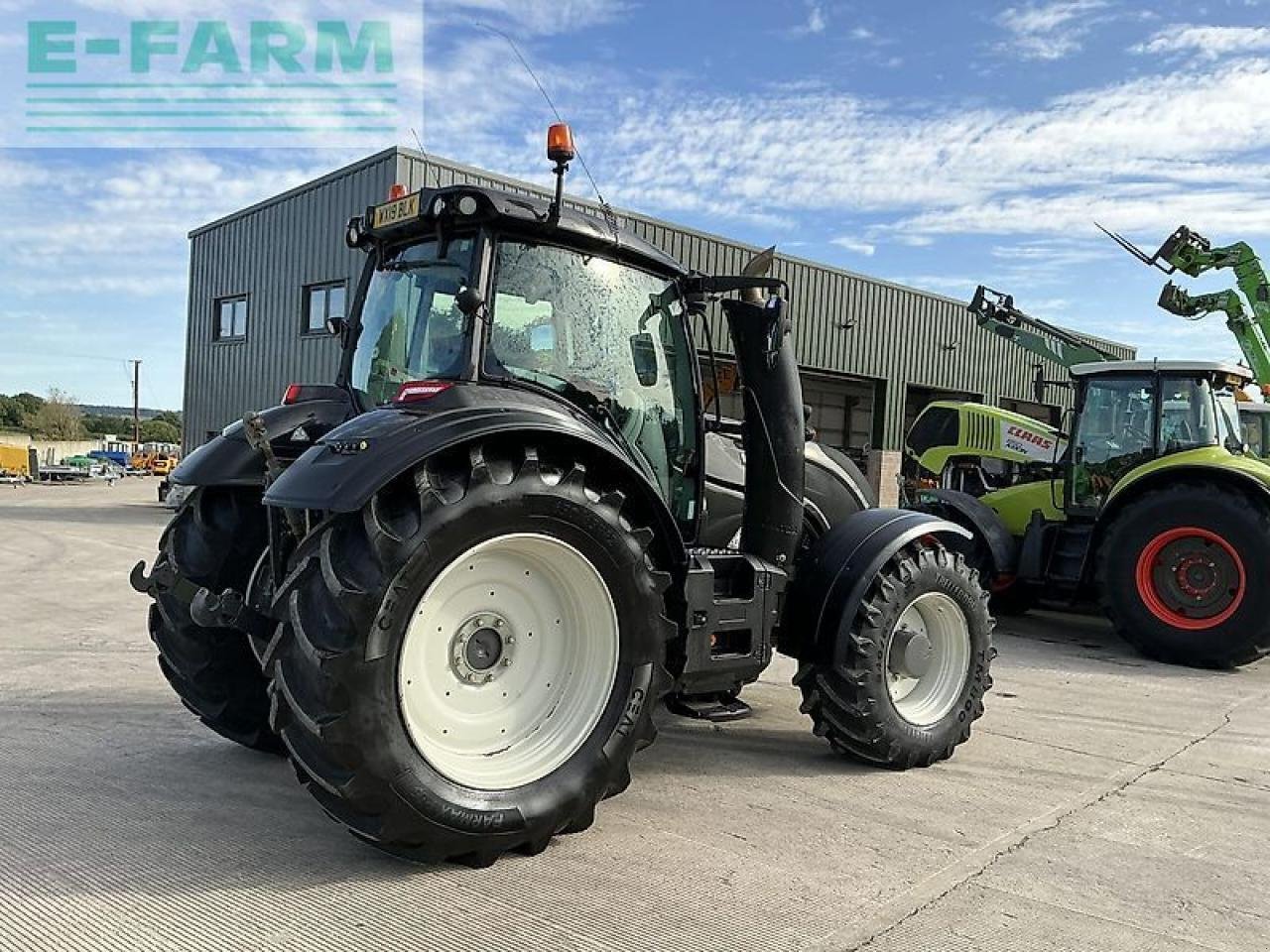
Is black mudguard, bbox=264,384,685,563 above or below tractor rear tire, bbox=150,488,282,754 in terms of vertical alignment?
above

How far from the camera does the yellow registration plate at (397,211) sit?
3953 mm

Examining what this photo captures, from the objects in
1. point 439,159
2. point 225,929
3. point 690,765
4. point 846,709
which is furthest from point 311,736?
point 439,159

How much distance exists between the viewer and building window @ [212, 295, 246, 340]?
816 inches

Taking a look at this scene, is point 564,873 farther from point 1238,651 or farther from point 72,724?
point 1238,651

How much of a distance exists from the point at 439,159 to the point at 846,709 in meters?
13.2

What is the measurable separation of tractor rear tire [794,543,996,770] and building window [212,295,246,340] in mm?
18476

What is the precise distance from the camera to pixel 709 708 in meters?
4.54

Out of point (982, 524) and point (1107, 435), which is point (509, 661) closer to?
point (982, 524)

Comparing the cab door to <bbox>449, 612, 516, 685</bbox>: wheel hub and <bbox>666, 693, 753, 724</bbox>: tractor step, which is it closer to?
<bbox>666, 693, 753, 724</bbox>: tractor step

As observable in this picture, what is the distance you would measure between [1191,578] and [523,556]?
6.58 meters

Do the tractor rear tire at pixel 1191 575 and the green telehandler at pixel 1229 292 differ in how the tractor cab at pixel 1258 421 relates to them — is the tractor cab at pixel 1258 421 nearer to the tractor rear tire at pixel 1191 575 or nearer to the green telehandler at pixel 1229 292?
the green telehandler at pixel 1229 292

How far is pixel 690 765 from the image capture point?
183 inches

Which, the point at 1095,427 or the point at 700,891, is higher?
the point at 1095,427

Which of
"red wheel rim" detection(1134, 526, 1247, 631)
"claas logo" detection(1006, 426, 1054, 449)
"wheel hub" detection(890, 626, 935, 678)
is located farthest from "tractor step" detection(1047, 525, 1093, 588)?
"wheel hub" detection(890, 626, 935, 678)
